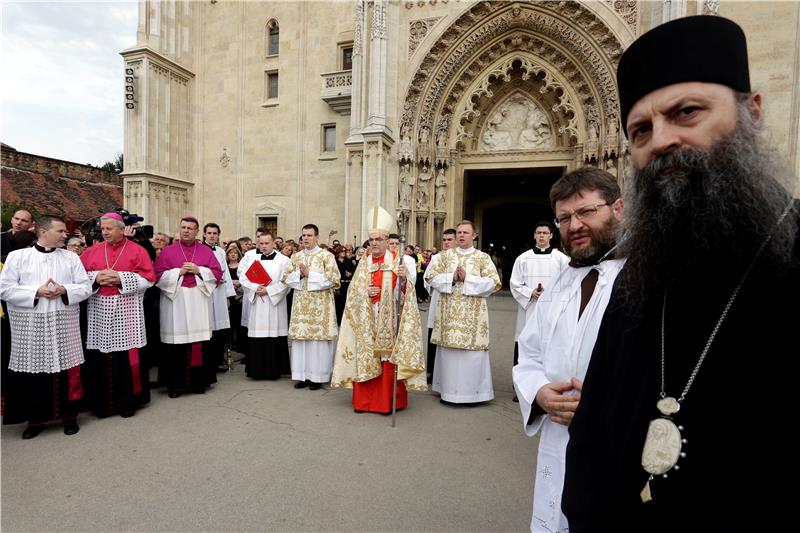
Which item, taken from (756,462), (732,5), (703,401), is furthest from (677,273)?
(732,5)

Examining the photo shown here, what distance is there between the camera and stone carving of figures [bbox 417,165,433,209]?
14711 mm

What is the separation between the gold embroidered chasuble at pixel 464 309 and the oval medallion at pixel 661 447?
4.52 meters

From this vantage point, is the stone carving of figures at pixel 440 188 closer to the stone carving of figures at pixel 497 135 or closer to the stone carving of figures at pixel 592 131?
the stone carving of figures at pixel 497 135

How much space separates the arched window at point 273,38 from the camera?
16.7 m

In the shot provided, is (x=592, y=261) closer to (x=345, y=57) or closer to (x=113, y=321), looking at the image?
(x=113, y=321)

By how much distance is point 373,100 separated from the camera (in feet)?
43.9

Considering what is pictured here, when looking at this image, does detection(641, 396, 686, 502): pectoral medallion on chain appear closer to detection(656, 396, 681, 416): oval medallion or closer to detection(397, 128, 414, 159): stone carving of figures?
detection(656, 396, 681, 416): oval medallion

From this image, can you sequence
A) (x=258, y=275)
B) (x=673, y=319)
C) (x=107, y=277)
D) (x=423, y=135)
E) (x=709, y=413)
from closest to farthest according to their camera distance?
1. (x=709, y=413)
2. (x=673, y=319)
3. (x=107, y=277)
4. (x=258, y=275)
5. (x=423, y=135)

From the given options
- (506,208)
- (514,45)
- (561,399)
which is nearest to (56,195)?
(506,208)

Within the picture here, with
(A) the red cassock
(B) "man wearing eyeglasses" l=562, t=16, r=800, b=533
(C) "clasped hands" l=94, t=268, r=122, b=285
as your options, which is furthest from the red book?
(B) "man wearing eyeglasses" l=562, t=16, r=800, b=533

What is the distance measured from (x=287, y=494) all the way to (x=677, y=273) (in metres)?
3.11

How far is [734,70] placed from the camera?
116 cm

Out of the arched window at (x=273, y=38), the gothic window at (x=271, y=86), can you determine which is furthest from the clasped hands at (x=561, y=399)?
the arched window at (x=273, y=38)

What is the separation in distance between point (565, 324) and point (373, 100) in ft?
41.6
